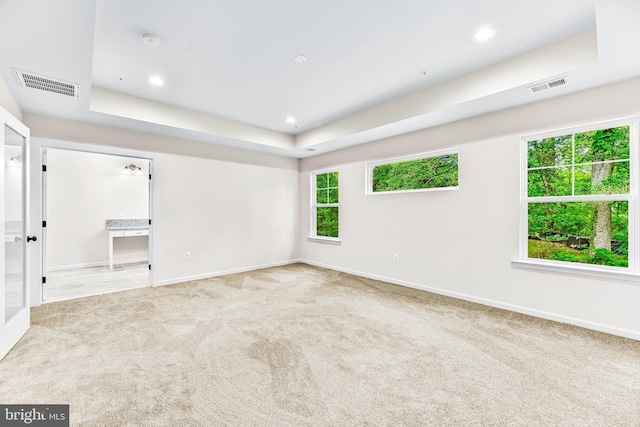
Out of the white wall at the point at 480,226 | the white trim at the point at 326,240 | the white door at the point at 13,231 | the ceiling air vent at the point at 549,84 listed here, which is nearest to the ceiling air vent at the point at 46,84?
the white door at the point at 13,231

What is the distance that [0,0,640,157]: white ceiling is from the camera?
80.4 inches

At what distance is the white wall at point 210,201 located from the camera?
13.5ft

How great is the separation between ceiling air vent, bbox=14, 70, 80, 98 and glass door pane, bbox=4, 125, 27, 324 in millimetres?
464

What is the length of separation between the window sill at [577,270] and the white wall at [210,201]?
13.7 ft

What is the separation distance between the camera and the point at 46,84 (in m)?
2.60

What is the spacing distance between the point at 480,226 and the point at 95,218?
23.6 feet

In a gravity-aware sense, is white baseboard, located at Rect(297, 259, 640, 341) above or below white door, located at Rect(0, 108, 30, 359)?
below

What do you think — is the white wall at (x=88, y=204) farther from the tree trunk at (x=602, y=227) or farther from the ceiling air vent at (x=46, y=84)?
the tree trunk at (x=602, y=227)

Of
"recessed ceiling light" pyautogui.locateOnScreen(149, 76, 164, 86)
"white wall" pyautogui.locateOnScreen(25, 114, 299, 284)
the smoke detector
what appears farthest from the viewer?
"white wall" pyautogui.locateOnScreen(25, 114, 299, 284)

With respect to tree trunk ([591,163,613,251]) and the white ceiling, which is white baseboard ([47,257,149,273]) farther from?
tree trunk ([591,163,613,251])

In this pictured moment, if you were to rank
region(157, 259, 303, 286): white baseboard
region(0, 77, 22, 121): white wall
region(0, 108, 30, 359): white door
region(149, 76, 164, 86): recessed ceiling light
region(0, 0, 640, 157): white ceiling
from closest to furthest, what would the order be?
1. region(0, 0, 640, 157): white ceiling
2. region(0, 108, 30, 359): white door
3. region(0, 77, 22, 121): white wall
4. region(149, 76, 164, 86): recessed ceiling light
5. region(157, 259, 303, 286): white baseboard

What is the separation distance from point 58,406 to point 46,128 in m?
3.40

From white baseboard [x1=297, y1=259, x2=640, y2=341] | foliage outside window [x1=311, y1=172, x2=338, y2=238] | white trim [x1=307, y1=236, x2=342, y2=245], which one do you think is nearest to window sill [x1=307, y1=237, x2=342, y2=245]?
white trim [x1=307, y1=236, x2=342, y2=245]

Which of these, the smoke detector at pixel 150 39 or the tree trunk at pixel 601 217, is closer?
the smoke detector at pixel 150 39
